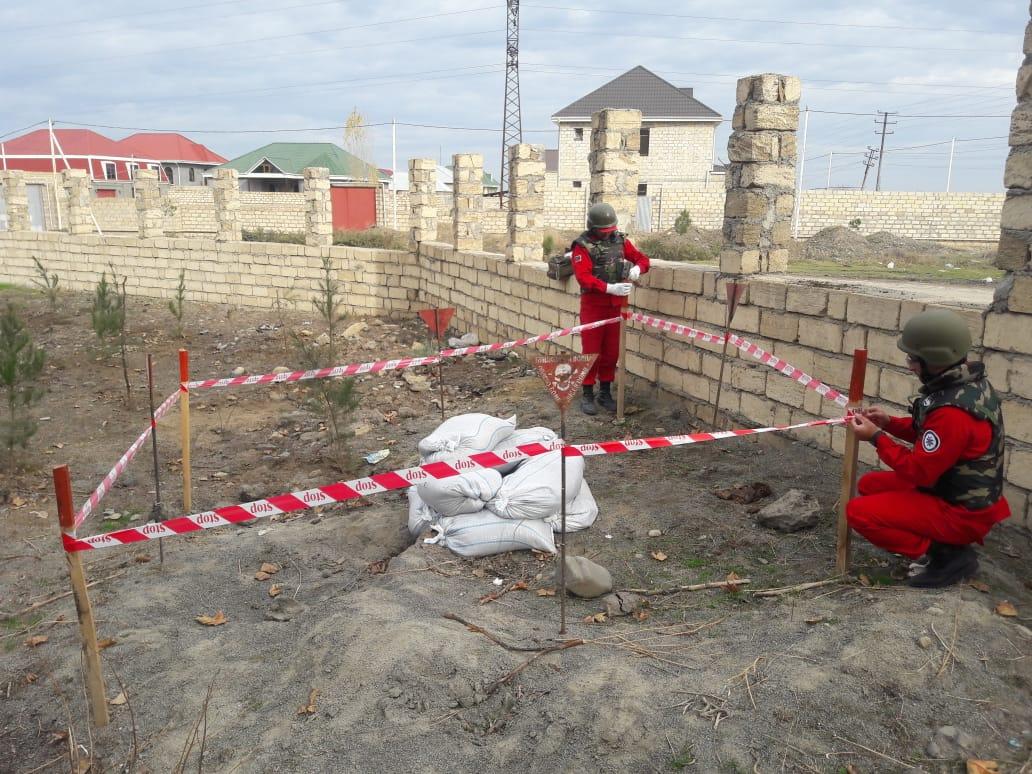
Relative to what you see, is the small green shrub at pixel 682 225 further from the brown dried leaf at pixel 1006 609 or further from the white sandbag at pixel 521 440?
the brown dried leaf at pixel 1006 609

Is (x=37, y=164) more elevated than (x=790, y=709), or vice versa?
(x=37, y=164)

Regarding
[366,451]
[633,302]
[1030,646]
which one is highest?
[633,302]

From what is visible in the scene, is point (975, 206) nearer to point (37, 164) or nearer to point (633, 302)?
point (633, 302)

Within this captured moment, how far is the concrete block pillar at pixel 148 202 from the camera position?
16000 mm

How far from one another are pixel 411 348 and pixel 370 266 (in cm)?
304

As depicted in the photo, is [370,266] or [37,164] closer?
[370,266]

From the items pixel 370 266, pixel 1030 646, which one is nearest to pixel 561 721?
pixel 1030 646

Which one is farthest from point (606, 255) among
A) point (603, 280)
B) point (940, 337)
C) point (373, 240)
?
point (373, 240)

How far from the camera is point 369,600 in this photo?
3941mm

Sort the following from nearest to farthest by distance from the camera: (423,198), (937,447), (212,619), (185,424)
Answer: (937,447)
(212,619)
(185,424)
(423,198)

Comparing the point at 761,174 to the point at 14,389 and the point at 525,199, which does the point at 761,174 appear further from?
the point at 14,389

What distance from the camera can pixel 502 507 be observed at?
4660 mm

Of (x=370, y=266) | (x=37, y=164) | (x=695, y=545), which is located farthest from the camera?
(x=37, y=164)

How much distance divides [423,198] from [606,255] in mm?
7072
